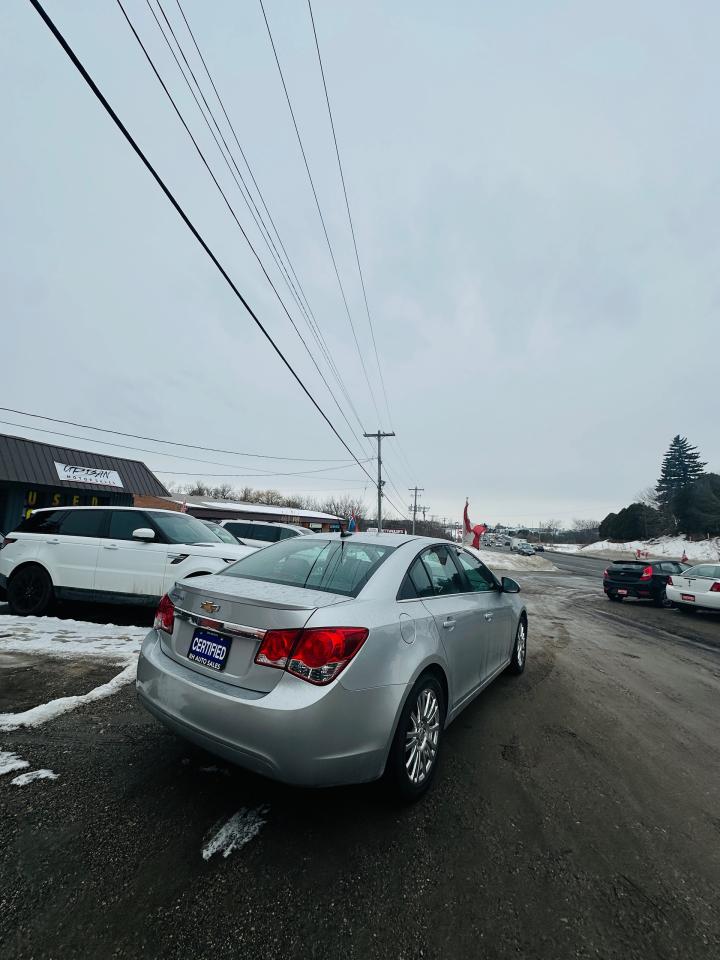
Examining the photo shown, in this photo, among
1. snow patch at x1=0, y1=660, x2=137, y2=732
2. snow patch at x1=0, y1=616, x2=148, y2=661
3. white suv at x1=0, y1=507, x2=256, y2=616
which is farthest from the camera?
white suv at x1=0, y1=507, x2=256, y2=616

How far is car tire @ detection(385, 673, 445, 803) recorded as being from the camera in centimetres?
237

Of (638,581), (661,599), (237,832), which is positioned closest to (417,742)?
(237,832)

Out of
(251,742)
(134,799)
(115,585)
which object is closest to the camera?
(251,742)

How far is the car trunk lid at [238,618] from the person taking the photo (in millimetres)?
2238

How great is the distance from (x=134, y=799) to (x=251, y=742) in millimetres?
879

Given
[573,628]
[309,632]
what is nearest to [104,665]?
[309,632]

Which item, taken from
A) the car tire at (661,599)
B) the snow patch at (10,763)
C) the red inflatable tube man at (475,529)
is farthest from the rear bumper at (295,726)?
the red inflatable tube man at (475,529)

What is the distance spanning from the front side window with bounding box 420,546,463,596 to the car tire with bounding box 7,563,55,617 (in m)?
5.93

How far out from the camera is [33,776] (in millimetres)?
2502

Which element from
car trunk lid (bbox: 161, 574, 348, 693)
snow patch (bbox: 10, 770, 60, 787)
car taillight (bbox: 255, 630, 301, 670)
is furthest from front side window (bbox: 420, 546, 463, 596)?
snow patch (bbox: 10, 770, 60, 787)

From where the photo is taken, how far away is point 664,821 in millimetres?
2492

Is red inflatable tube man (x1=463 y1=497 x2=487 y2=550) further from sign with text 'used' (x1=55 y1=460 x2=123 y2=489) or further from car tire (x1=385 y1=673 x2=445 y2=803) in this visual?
car tire (x1=385 y1=673 x2=445 y2=803)

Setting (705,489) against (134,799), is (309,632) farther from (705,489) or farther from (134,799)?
(705,489)

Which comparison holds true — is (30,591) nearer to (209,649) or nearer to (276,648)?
(209,649)
